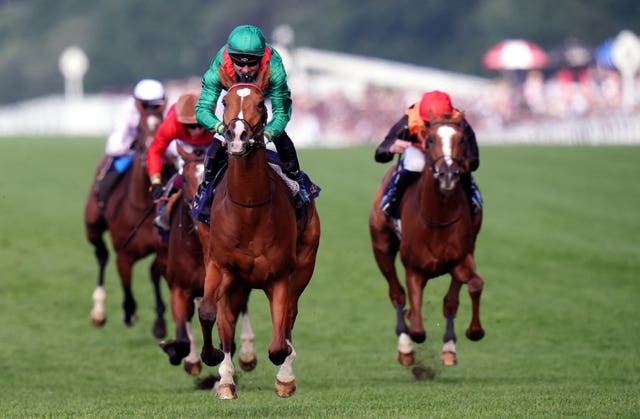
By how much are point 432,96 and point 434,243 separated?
47.0 inches

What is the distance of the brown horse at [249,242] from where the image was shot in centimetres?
968

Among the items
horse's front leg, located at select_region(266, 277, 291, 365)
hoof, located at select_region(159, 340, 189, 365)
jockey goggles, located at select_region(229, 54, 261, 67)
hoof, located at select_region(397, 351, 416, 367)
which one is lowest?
hoof, located at select_region(397, 351, 416, 367)

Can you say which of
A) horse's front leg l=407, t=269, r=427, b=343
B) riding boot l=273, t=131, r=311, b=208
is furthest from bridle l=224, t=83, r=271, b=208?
horse's front leg l=407, t=269, r=427, b=343

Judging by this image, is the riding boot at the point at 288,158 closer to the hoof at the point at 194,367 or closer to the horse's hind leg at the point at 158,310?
the hoof at the point at 194,367

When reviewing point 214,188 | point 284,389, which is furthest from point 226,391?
point 214,188

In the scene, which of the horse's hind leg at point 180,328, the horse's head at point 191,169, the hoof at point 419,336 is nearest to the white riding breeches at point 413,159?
the hoof at point 419,336

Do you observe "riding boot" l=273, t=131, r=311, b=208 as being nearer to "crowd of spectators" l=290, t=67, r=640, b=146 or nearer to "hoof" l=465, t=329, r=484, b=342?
"hoof" l=465, t=329, r=484, b=342

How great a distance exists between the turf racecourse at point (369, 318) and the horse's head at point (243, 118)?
6.28ft

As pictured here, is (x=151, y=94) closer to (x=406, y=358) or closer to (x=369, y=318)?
(x=406, y=358)

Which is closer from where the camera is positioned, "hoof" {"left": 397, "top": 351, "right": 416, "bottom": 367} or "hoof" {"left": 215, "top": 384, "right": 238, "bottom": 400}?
"hoof" {"left": 215, "top": 384, "right": 238, "bottom": 400}

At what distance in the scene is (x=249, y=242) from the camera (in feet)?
32.6

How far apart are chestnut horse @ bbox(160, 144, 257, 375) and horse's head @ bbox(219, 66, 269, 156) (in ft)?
8.04

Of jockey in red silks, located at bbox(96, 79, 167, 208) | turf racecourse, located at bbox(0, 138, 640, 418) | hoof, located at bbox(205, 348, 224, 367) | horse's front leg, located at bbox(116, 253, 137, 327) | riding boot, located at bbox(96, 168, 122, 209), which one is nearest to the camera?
hoof, located at bbox(205, 348, 224, 367)

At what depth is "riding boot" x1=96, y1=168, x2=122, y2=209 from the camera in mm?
15711
